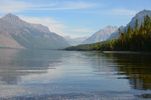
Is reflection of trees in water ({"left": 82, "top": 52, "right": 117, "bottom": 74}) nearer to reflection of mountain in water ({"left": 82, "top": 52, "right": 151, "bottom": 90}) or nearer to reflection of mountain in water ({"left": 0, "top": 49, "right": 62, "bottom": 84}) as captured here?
reflection of mountain in water ({"left": 82, "top": 52, "right": 151, "bottom": 90})

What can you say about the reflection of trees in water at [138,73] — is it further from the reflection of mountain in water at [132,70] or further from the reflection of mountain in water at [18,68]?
the reflection of mountain in water at [18,68]

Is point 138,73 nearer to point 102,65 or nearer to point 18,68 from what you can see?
point 18,68

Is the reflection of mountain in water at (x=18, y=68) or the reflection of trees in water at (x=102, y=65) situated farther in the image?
the reflection of trees in water at (x=102, y=65)

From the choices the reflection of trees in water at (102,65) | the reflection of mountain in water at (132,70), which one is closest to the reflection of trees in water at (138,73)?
the reflection of mountain in water at (132,70)

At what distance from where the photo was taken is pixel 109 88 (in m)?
34.5

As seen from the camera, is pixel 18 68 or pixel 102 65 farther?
pixel 102 65

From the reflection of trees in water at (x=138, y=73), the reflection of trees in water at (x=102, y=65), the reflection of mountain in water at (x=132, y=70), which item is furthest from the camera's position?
the reflection of trees in water at (x=102, y=65)

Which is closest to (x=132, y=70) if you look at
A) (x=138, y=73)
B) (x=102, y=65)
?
(x=138, y=73)

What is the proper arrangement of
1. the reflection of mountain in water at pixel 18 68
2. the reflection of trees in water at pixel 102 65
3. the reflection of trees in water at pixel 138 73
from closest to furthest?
1. the reflection of trees in water at pixel 138 73
2. the reflection of mountain in water at pixel 18 68
3. the reflection of trees in water at pixel 102 65

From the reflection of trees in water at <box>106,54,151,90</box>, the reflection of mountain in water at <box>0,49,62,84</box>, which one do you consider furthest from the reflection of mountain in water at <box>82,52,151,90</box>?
the reflection of mountain in water at <box>0,49,62,84</box>

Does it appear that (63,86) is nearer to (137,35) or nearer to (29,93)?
(29,93)

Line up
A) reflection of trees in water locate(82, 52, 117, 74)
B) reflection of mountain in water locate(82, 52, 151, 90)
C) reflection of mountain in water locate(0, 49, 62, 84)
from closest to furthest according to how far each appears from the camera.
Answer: reflection of mountain in water locate(82, 52, 151, 90) < reflection of mountain in water locate(0, 49, 62, 84) < reflection of trees in water locate(82, 52, 117, 74)

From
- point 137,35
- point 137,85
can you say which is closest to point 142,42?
point 137,35

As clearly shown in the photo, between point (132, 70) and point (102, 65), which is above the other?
point (132, 70)
